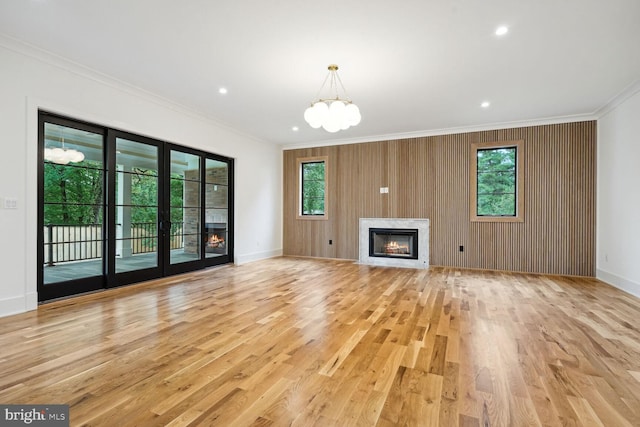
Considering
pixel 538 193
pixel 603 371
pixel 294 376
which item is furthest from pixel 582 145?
pixel 294 376

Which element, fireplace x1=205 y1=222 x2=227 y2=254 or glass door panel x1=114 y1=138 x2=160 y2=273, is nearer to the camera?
glass door panel x1=114 y1=138 x2=160 y2=273

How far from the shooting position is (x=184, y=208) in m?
5.58

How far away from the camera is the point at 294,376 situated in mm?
2049

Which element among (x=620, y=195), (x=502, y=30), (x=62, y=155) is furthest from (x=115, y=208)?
(x=620, y=195)

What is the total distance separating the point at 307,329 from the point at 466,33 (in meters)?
3.27

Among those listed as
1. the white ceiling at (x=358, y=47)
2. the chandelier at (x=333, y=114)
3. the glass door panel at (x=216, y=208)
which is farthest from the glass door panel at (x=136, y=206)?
the chandelier at (x=333, y=114)

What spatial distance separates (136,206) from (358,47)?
393 cm

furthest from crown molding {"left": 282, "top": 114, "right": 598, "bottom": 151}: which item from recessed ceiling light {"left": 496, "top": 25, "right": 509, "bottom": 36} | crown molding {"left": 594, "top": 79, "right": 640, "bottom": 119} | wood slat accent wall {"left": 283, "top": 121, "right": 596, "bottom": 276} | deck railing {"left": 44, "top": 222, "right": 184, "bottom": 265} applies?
deck railing {"left": 44, "top": 222, "right": 184, "bottom": 265}

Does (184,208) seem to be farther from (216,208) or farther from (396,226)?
(396,226)

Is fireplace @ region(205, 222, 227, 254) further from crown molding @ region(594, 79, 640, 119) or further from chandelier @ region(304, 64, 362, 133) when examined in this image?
crown molding @ region(594, 79, 640, 119)

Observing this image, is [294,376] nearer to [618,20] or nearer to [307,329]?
[307,329]

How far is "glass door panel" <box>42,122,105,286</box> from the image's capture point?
371 centimetres

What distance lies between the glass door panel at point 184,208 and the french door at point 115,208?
17 millimetres

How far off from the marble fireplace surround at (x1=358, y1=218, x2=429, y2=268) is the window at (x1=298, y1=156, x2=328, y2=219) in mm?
1113
